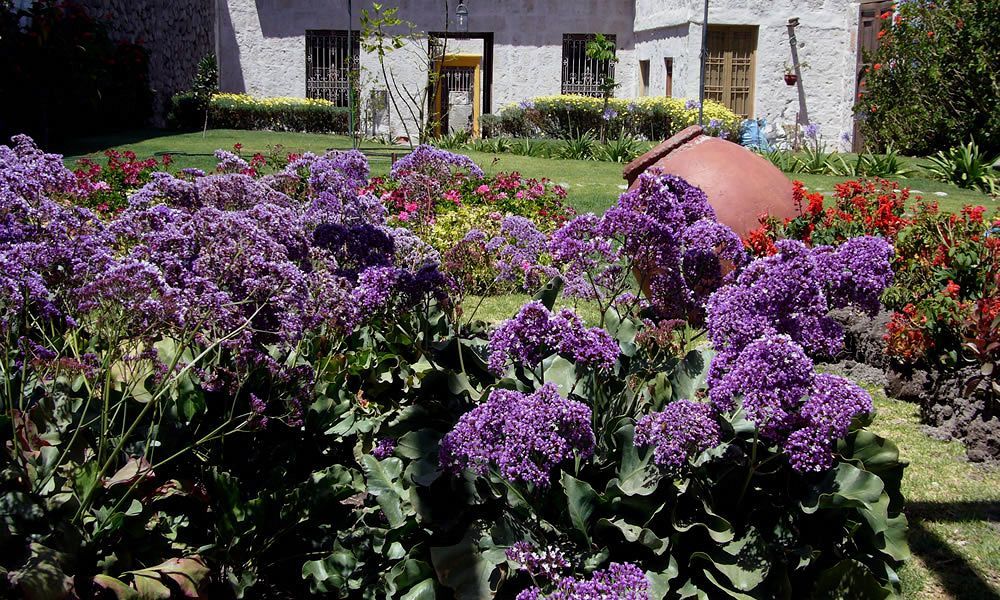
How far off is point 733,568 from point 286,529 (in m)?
1.28

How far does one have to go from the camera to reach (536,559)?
7.65 ft

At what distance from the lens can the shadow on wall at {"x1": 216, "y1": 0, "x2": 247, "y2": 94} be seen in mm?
24469

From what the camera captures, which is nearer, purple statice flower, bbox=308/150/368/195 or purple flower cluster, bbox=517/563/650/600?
purple flower cluster, bbox=517/563/650/600

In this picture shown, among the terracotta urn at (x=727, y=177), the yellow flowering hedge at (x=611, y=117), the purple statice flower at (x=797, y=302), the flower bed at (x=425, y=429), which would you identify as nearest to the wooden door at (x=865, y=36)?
the yellow flowering hedge at (x=611, y=117)

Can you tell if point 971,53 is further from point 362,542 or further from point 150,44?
point 150,44

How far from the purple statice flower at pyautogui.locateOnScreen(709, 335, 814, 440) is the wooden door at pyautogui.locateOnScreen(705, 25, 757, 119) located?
1990 cm

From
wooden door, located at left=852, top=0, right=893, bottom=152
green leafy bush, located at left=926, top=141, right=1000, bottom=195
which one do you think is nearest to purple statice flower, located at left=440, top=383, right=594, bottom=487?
green leafy bush, located at left=926, top=141, right=1000, bottom=195

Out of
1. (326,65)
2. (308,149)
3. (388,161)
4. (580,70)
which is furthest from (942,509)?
(326,65)

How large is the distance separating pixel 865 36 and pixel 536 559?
2046 cm

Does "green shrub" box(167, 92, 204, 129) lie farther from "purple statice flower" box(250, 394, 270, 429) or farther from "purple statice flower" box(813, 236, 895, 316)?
"purple statice flower" box(813, 236, 895, 316)

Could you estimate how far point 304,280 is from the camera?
9.13ft

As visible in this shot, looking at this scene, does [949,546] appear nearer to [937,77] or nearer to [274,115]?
[937,77]

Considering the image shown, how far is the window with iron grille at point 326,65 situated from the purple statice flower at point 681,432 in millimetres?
23412

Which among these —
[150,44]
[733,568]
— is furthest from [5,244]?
[150,44]
